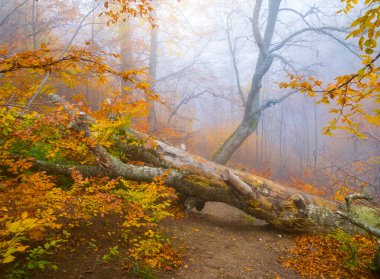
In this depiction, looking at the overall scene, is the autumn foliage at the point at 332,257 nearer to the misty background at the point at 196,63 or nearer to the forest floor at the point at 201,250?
the forest floor at the point at 201,250

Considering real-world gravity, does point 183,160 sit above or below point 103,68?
below

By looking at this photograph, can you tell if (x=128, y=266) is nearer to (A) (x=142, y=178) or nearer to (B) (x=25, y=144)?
(A) (x=142, y=178)

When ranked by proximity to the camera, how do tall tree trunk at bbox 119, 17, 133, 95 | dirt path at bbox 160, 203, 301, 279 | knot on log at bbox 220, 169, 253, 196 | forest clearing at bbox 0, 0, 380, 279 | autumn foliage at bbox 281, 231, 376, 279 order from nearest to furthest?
forest clearing at bbox 0, 0, 380, 279 → dirt path at bbox 160, 203, 301, 279 → autumn foliage at bbox 281, 231, 376, 279 → knot on log at bbox 220, 169, 253, 196 → tall tree trunk at bbox 119, 17, 133, 95

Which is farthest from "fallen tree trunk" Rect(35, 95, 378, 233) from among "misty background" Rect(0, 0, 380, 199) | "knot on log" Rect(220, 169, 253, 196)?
"misty background" Rect(0, 0, 380, 199)

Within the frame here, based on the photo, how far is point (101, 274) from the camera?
3170 millimetres

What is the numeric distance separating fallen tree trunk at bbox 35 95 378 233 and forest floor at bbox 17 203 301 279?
483 mm

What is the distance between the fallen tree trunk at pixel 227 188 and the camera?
538 centimetres

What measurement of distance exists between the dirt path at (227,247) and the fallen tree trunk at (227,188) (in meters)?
0.42

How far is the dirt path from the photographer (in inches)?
152

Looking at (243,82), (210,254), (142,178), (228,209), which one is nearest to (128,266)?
(210,254)

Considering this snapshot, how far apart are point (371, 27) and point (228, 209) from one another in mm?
6459

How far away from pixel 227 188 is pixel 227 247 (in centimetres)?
135

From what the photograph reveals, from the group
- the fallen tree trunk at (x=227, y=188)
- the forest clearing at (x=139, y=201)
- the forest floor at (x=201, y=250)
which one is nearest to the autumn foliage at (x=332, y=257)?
the forest clearing at (x=139, y=201)

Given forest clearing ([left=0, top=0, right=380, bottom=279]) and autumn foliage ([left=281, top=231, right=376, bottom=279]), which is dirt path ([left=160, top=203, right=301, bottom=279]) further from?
autumn foliage ([left=281, top=231, right=376, bottom=279])
